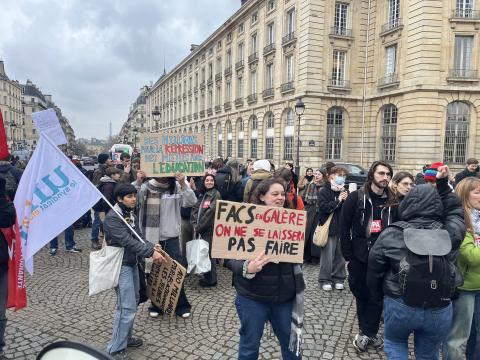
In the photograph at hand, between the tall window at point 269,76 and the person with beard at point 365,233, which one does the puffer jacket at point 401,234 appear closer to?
the person with beard at point 365,233

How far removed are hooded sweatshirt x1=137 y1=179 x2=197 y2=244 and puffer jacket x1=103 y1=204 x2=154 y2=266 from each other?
83 centimetres

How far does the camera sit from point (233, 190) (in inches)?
268

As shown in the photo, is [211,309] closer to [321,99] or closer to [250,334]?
[250,334]

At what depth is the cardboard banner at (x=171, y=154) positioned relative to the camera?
451 cm

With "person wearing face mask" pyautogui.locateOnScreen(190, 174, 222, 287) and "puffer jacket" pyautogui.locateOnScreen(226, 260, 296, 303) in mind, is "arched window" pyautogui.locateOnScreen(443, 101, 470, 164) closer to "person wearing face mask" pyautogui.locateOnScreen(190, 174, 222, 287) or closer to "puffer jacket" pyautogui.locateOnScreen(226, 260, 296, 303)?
"person wearing face mask" pyautogui.locateOnScreen(190, 174, 222, 287)

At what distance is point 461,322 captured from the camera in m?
3.07

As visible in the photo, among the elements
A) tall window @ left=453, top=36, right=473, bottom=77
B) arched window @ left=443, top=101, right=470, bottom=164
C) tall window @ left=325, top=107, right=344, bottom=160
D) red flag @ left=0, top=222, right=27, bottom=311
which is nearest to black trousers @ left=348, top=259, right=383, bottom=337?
red flag @ left=0, top=222, right=27, bottom=311

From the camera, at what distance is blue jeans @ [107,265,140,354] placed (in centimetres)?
360

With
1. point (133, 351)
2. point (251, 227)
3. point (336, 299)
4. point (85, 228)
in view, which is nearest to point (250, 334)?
point (251, 227)

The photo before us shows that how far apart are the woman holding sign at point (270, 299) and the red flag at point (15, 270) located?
2.27 metres

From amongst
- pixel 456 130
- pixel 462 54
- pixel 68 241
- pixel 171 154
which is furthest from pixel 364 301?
pixel 462 54

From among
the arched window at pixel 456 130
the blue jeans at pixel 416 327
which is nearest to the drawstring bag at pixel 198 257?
the blue jeans at pixel 416 327

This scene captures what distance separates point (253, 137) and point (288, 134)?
6.46 m

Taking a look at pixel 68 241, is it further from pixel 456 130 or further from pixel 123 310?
pixel 456 130
